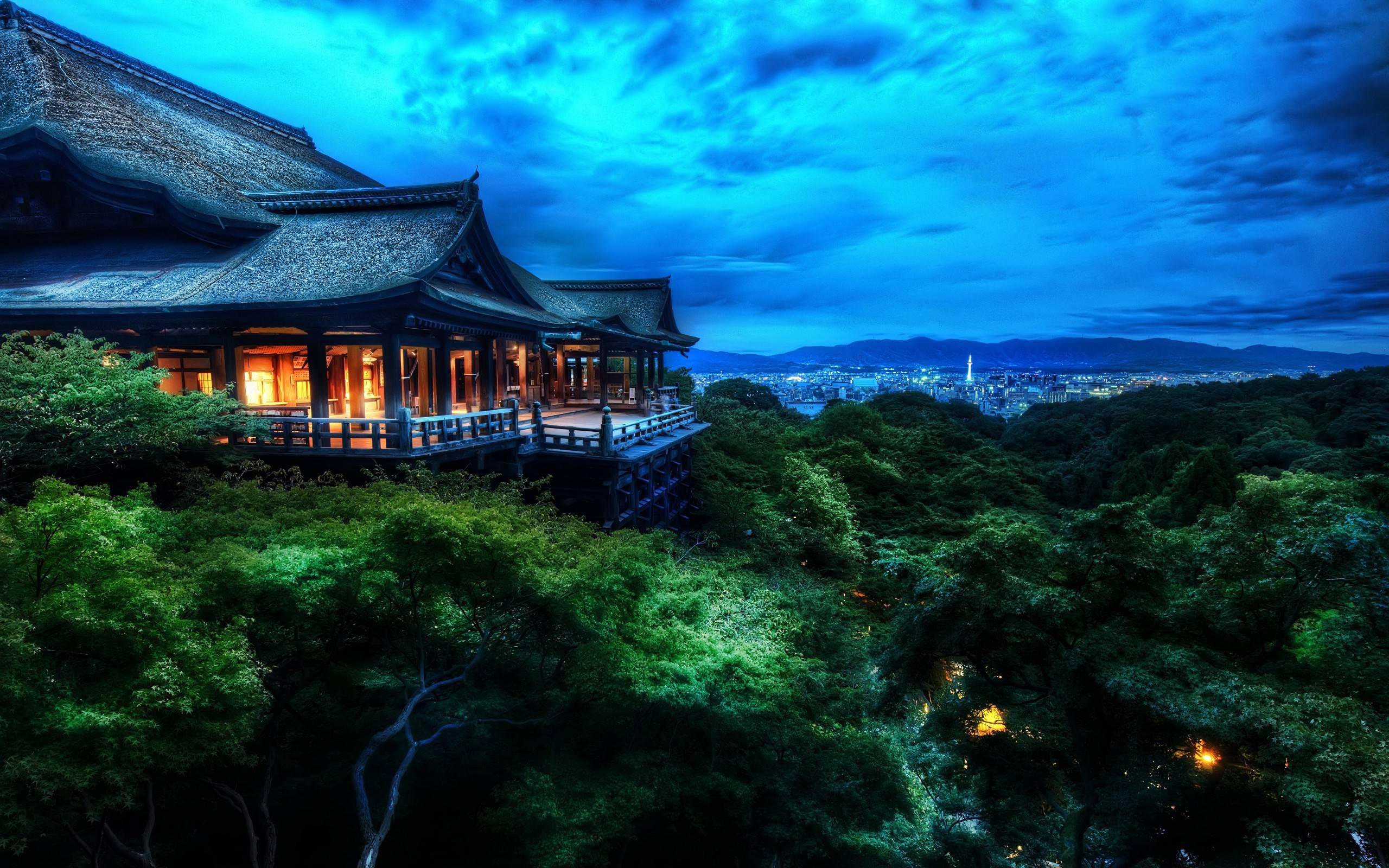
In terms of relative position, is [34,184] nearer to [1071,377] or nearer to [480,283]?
[480,283]

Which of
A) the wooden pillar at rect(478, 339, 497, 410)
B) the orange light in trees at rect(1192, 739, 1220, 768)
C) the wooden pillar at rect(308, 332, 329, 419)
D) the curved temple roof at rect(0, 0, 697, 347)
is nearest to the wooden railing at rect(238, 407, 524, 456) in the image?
the wooden pillar at rect(308, 332, 329, 419)

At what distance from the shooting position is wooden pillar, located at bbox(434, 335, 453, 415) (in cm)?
1606

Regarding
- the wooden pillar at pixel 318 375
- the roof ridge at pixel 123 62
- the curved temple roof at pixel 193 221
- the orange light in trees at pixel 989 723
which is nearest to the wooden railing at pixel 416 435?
the wooden pillar at pixel 318 375

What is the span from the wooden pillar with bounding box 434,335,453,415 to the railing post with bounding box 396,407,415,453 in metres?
2.71

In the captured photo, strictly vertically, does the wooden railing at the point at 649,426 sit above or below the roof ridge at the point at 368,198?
below

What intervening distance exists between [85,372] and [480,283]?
1037cm

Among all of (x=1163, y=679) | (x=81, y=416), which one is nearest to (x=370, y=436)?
(x=81, y=416)

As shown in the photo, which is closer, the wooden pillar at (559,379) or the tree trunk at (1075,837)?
the tree trunk at (1075,837)

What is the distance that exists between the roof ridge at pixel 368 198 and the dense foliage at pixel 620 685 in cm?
752

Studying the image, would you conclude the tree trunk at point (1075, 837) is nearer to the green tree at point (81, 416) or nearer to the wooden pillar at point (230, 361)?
the green tree at point (81, 416)

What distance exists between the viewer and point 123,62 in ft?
73.8

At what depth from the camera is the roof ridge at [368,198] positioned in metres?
17.7

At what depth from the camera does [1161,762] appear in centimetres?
915

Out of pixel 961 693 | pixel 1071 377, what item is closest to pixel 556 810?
pixel 961 693
